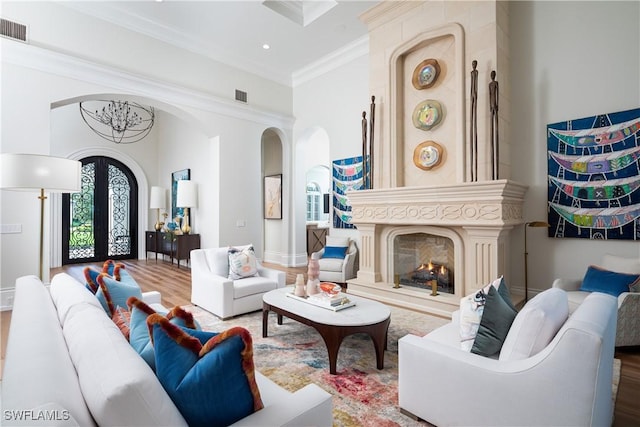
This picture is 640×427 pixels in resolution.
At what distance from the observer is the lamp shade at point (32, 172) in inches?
86.6

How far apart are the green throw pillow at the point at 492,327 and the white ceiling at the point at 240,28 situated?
4.40m

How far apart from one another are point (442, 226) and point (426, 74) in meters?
2.03

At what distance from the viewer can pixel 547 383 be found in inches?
52.7

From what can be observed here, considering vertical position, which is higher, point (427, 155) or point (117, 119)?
point (117, 119)

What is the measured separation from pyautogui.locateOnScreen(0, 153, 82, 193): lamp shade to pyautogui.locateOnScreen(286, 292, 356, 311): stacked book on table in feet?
6.80

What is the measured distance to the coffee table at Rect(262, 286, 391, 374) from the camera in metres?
2.36

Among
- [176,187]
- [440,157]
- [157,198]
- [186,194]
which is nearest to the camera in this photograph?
[440,157]

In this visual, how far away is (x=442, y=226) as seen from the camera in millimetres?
4070

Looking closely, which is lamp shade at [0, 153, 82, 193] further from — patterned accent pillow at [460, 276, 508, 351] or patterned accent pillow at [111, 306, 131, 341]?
patterned accent pillow at [460, 276, 508, 351]

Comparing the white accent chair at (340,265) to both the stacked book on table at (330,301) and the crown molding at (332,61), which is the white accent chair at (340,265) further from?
the crown molding at (332,61)

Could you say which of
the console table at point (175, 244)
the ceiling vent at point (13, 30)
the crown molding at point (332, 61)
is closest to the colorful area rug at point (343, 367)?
the console table at point (175, 244)

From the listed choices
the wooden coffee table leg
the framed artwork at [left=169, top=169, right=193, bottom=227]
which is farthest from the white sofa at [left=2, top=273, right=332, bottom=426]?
the framed artwork at [left=169, top=169, right=193, bottom=227]

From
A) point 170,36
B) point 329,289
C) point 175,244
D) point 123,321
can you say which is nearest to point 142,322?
point 123,321

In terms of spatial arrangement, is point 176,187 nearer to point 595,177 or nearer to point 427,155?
point 427,155
